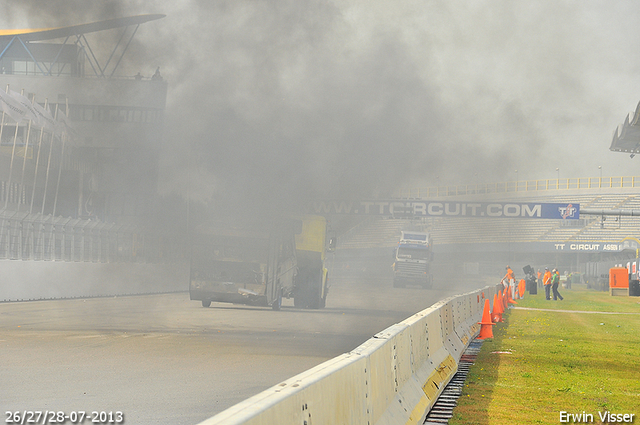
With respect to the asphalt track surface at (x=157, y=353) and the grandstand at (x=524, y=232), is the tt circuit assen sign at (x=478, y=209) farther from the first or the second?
the asphalt track surface at (x=157, y=353)

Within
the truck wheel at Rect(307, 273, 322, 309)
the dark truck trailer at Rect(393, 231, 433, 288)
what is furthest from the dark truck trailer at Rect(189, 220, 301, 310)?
the dark truck trailer at Rect(393, 231, 433, 288)

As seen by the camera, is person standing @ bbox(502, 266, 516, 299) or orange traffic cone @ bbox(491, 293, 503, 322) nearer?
orange traffic cone @ bbox(491, 293, 503, 322)

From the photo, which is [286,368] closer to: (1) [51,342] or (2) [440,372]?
(2) [440,372]

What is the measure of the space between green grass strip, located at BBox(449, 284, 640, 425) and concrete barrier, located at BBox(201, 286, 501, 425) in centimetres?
45

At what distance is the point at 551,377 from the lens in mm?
10148

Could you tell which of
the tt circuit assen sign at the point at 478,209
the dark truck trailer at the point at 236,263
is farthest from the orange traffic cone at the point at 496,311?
the tt circuit assen sign at the point at 478,209

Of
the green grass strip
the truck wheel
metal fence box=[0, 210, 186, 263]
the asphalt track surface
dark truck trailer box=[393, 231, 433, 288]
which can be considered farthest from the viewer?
dark truck trailer box=[393, 231, 433, 288]

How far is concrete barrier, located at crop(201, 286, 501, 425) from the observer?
3.40m

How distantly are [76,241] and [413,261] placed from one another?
2865cm

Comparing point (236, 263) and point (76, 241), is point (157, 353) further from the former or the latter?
point (76, 241)

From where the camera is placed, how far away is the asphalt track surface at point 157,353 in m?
7.85

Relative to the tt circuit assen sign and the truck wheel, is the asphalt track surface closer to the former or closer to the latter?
the truck wheel

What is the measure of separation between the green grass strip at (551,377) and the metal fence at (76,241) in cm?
1467

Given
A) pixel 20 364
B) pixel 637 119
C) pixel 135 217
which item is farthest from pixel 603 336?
pixel 135 217
